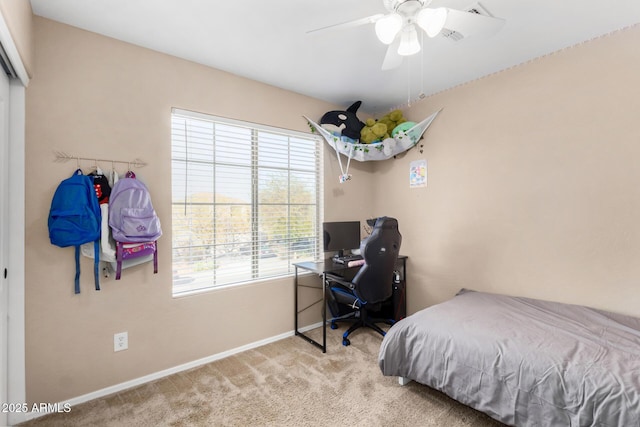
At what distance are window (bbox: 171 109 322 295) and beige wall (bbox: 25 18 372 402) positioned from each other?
13 centimetres

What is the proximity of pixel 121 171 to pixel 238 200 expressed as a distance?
3.03 feet

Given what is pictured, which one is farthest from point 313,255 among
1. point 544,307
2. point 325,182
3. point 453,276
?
point 544,307

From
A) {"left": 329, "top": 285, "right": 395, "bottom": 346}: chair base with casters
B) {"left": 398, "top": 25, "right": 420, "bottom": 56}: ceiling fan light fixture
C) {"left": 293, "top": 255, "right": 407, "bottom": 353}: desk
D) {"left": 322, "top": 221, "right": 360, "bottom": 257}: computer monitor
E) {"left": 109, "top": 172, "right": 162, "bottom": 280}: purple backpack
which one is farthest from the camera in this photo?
{"left": 322, "top": 221, "right": 360, "bottom": 257}: computer monitor

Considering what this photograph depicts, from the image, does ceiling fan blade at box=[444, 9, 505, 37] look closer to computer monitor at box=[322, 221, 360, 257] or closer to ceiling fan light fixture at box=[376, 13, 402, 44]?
ceiling fan light fixture at box=[376, 13, 402, 44]

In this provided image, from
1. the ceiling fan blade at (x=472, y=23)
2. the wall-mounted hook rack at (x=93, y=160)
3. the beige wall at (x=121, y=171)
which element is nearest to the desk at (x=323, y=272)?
the beige wall at (x=121, y=171)

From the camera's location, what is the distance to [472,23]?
1500 mm

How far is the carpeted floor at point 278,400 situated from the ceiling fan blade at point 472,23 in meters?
2.19

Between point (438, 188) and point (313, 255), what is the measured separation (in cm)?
151

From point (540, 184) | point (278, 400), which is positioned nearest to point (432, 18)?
point (540, 184)

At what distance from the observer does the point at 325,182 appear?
3.34 meters

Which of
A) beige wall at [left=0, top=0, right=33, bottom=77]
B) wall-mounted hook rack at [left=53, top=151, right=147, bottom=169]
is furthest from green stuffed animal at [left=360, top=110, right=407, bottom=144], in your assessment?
beige wall at [left=0, top=0, right=33, bottom=77]

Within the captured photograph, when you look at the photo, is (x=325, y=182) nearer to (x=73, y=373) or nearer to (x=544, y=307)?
(x=544, y=307)

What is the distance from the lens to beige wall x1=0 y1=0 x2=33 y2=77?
1.33 meters

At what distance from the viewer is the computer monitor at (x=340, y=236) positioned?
10.4 feet
